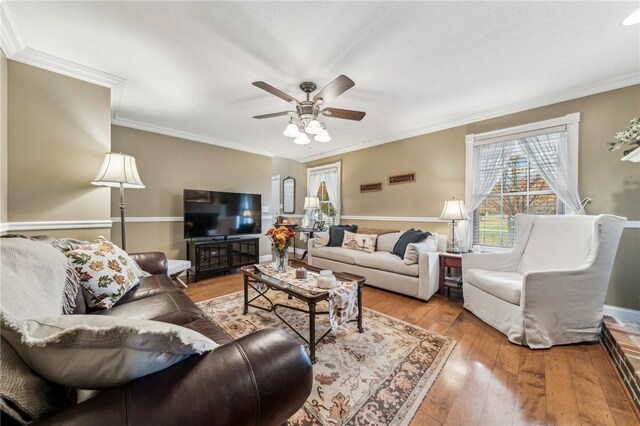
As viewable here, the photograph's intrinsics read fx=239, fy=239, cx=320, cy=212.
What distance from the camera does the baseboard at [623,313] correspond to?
2.29 meters

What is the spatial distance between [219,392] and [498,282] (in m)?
2.41

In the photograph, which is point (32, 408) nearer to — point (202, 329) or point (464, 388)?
point (202, 329)

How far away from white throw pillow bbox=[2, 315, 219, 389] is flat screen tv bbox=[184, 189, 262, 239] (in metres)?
3.39

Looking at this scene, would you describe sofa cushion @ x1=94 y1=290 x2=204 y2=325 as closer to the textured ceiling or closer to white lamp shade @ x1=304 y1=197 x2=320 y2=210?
the textured ceiling

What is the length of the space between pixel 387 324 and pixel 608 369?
4.85 ft

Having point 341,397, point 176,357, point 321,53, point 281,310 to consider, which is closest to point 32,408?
point 176,357

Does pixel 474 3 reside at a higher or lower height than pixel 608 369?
higher

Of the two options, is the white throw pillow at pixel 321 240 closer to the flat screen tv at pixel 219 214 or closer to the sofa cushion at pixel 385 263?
the sofa cushion at pixel 385 263

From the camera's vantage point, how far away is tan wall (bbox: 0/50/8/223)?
6.07 ft

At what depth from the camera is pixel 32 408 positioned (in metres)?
0.51

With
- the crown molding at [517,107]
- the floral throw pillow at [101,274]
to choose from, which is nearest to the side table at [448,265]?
the crown molding at [517,107]

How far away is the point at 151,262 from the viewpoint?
2314mm

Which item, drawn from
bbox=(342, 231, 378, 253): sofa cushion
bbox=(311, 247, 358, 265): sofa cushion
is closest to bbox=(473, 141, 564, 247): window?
bbox=(342, 231, 378, 253): sofa cushion

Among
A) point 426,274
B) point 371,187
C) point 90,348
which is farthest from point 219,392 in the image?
point 371,187
